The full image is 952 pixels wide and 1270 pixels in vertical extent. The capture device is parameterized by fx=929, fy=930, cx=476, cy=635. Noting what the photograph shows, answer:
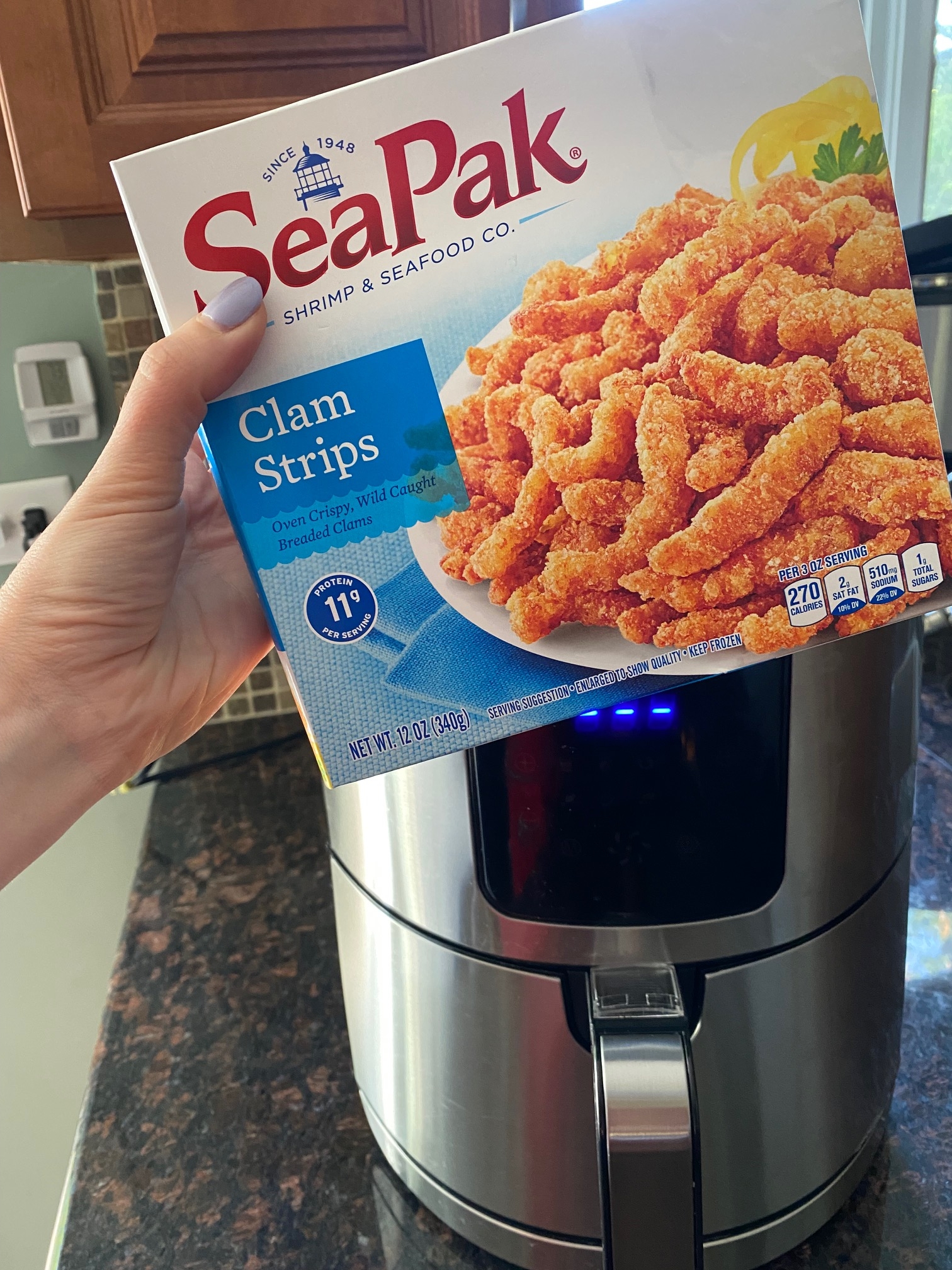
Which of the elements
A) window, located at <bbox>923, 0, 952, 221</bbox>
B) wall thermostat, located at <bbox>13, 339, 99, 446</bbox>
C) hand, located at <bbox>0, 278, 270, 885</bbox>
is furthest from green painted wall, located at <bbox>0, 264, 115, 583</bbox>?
window, located at <bbox>923, 0, 952, 221</bbox>

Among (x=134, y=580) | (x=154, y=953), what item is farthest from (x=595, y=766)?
(x=154, y=953)

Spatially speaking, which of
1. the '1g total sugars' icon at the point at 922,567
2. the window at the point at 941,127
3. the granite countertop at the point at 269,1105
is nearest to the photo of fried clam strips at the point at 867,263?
the '1g total sugars' icon at the point at 922,567

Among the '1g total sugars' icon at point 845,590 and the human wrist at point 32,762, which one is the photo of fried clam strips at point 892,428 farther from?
the human wrist at point 32,762

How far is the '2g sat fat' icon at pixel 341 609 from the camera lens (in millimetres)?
381

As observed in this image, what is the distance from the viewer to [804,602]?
385 mm

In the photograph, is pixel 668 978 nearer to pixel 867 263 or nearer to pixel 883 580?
pixel 883 580

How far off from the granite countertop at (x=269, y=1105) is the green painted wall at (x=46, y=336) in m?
0.48

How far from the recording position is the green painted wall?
3.31ft

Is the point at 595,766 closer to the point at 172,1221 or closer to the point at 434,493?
the point at 434,493

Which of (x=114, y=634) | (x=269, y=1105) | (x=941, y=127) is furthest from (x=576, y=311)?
(x=941, y=127)

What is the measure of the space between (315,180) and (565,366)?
12cm

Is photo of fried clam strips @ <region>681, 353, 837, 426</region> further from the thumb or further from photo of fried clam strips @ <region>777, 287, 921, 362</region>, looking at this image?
the thumb

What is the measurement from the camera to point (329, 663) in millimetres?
387

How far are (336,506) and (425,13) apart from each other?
38cm
